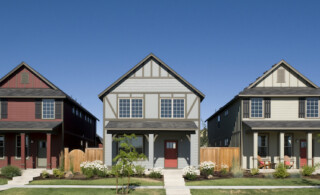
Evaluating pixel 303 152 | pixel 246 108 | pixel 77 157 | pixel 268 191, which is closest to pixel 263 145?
pixel 303 152

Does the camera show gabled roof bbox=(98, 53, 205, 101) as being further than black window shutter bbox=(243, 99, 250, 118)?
No

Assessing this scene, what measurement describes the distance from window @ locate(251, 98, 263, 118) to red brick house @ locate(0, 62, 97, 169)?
15623mm

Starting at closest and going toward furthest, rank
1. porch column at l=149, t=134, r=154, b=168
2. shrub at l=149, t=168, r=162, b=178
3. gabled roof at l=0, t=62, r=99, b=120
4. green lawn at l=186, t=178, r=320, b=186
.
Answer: green lawn at l=186, t=178, r=320, b=186, shrub at l=149, t=168, r=162, b=178, porch column at l=149, t=134, r=154, b=168, gabled roof at l=0, t=62, r=99, b=120

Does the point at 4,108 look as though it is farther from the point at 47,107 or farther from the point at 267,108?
the point at 267,108

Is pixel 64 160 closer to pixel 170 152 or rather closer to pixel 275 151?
pixel 170 152

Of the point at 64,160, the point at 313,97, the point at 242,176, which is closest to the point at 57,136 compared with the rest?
the point at 64,160

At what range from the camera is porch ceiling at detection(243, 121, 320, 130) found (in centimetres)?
2695

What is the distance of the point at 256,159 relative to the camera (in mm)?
27078

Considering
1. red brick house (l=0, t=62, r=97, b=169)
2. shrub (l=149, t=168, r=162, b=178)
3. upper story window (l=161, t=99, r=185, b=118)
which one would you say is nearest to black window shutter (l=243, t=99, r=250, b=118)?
upper story window (l=161, t=99, r=185, b=118)

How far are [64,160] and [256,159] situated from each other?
49.7 ft

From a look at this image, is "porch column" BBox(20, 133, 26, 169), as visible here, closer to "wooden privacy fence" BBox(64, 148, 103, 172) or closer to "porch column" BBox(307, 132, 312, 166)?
"wooden privacy fence" BBox(64, 148, 103, 172)

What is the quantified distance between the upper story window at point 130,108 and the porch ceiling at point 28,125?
5.39 m

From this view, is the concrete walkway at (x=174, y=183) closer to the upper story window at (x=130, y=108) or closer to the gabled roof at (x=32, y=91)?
the upper story window at (x=130, y=108)

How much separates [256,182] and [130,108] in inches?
459
